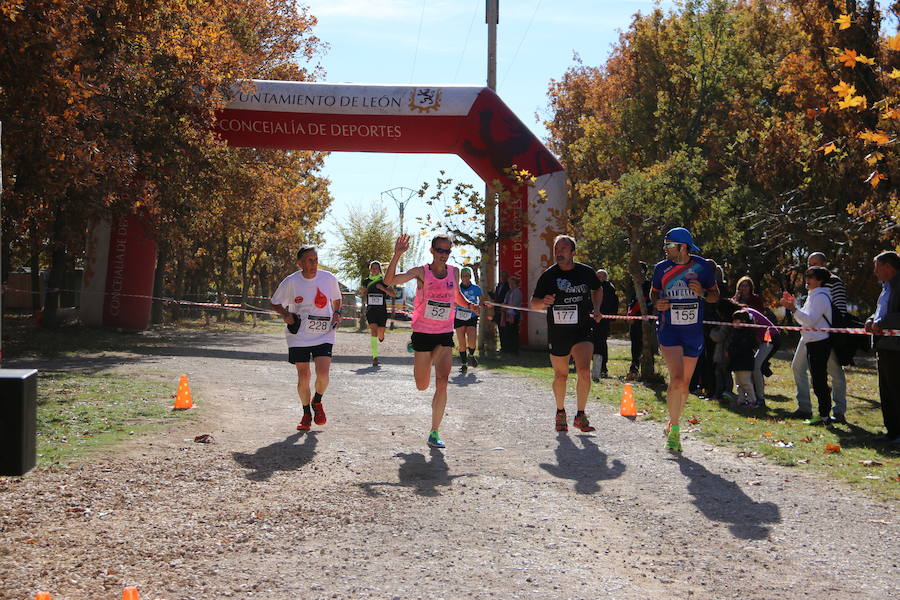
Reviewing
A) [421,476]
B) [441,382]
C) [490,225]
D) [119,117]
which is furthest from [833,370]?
[119,117]

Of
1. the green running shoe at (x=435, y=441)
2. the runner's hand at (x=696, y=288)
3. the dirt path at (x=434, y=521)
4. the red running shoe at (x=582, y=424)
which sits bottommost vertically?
the dirt path at (x=434, y=521)

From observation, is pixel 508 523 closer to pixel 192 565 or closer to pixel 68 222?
pixel 192 565

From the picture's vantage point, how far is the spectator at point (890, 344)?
29.5ft

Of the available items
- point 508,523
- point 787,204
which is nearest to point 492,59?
point 787,204

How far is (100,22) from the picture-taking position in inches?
766

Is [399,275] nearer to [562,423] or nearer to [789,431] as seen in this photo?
[562,423]

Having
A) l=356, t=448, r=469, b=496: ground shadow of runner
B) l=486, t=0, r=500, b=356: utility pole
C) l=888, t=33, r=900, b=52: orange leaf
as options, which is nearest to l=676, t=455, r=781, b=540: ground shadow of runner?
l=356, t=448, r=469, b=496: ground shadow of runner

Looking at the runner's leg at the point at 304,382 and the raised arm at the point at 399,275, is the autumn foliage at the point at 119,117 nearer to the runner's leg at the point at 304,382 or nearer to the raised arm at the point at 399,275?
the runner's leg at the point at 304,382

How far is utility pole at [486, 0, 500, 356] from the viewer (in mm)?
21594

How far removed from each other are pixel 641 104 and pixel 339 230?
28.7 meters

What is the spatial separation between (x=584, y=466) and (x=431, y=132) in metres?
14.4

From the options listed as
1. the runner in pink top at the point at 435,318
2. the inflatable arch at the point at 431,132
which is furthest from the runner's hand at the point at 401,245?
the inflatable arch at the point at 431,132

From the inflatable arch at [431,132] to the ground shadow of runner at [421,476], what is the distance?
13602mm

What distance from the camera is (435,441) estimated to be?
8.90 metres
